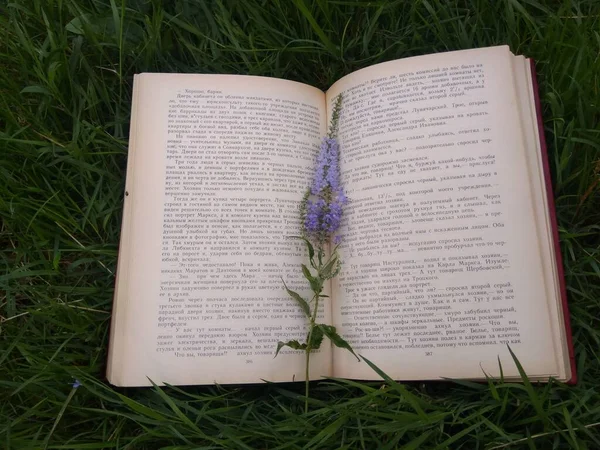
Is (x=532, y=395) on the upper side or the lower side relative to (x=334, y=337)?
lower

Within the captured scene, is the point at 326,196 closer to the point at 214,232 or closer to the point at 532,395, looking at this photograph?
the point at 214,232

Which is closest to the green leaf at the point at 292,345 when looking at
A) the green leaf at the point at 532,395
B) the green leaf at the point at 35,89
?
the green leaf at the point at 532,395

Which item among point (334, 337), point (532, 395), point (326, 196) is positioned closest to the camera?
point (532, 395)

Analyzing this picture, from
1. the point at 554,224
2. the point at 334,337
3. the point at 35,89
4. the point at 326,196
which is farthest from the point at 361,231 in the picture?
the point at 35,89

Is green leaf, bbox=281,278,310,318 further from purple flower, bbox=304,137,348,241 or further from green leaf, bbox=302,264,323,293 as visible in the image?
purple flower, bbox=304,137,348,241

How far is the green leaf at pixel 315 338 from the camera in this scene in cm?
108

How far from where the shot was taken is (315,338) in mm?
1078

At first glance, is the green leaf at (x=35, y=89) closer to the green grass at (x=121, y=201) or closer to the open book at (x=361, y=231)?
the green grass at (x=121, y=201)

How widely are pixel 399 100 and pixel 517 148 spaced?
267mm

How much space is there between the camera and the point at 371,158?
1.17 metres

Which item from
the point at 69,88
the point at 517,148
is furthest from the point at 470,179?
the point at 69,88

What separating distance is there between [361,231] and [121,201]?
1.81 feet

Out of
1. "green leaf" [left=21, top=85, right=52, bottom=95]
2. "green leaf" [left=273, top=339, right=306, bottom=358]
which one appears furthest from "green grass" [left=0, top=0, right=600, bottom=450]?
"green leaf" [left=273, top=339, right=306, bottom=358]

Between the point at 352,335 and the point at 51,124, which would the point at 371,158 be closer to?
the point at 352,335
